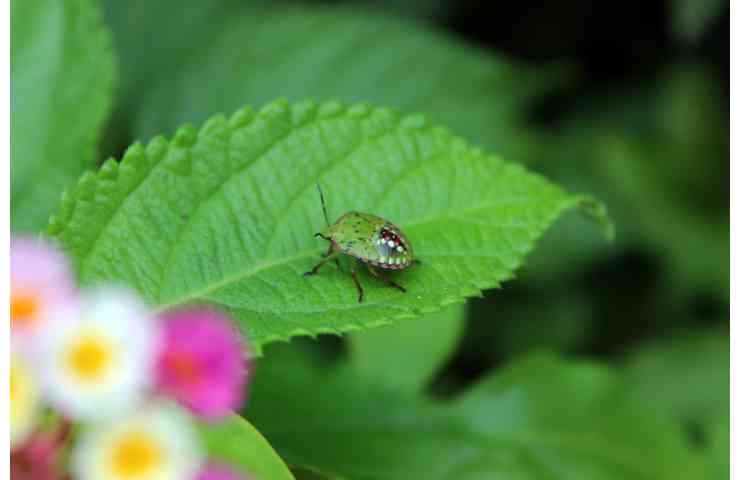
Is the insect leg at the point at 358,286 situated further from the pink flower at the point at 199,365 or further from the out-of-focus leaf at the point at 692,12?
the out-of-focus leaf at the point at 692,12

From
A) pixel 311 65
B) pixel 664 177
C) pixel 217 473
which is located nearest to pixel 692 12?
pixel 664 177

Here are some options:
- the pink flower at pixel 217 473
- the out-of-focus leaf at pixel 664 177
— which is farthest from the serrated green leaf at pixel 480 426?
the out-of-focus leaf at pixel 664 177

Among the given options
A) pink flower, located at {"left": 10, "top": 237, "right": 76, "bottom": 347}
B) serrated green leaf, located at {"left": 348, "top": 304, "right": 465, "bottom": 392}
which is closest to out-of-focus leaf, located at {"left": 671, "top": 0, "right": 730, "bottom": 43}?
serrated green leaf, located at {"left": 348, "top": 304, "right": 465, "bottom": 392}

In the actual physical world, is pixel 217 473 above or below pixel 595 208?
below

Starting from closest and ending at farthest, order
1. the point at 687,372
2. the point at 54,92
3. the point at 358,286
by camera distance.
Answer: the point at 358,286 → the point at 54,92 → the point at 687,372

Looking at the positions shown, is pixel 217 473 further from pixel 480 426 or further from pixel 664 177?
pixel 664 177
